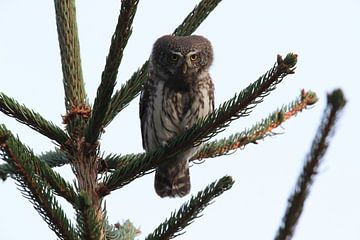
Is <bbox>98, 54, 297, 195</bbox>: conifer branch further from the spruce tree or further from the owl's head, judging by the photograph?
the owl's head

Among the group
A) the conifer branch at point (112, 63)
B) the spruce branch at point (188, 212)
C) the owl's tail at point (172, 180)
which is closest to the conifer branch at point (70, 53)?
the conifer branch at point (112, 63)

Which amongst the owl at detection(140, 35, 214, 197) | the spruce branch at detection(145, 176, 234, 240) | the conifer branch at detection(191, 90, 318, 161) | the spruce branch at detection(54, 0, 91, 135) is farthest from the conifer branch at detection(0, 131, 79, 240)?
the owl at detection(140, 35, 214, 197)

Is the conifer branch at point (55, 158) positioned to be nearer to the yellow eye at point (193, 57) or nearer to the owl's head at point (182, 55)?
the owl's head at point (182, 55)

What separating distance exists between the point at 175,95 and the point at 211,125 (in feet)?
5.98

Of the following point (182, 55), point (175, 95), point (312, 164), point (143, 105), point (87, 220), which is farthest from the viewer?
point (143, 105)

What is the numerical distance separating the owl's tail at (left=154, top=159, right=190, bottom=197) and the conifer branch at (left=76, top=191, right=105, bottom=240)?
2.80 m

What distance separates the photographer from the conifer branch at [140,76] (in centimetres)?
249

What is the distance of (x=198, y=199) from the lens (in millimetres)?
1971

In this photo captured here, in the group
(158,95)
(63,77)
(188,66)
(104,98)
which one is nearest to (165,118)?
(158,95)

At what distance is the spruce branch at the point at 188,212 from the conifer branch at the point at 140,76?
0.61 metres

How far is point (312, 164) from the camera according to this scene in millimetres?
931

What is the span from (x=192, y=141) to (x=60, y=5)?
36.8 inches

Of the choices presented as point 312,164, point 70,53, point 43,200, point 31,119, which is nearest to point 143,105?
point 70,53

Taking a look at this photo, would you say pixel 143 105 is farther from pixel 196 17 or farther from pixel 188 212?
pixel 188 212
